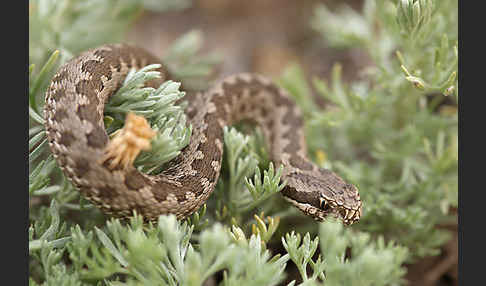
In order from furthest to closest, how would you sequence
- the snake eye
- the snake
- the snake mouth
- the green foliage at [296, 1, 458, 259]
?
the green foliage at [296, 1, 458, 259] → the snake eye → the snake mouth → the snake

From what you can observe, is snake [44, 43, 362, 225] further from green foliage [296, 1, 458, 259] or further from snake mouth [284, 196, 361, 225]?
green foliage [296, 1, 458, 259]

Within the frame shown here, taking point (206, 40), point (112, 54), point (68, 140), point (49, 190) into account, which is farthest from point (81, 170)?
point (206, 40)

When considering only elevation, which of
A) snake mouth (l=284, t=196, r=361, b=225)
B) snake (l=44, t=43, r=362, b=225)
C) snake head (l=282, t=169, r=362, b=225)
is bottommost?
snake mouth (l=284, t=196, r=361, b=225)

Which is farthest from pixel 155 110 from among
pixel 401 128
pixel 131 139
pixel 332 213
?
pixel 401 128

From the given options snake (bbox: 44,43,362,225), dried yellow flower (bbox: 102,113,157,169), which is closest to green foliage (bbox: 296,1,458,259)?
snake (bbox: 44,43,362,225)

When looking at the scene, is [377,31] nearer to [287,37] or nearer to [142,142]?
[287,37]

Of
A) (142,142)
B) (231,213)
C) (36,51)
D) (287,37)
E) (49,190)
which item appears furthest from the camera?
(287,37)

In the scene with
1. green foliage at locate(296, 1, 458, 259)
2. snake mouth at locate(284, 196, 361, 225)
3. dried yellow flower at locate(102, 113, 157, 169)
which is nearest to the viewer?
dried yellow flower at locate(102, 113, 157, 169)

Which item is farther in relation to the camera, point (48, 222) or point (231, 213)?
point (231, 213)
